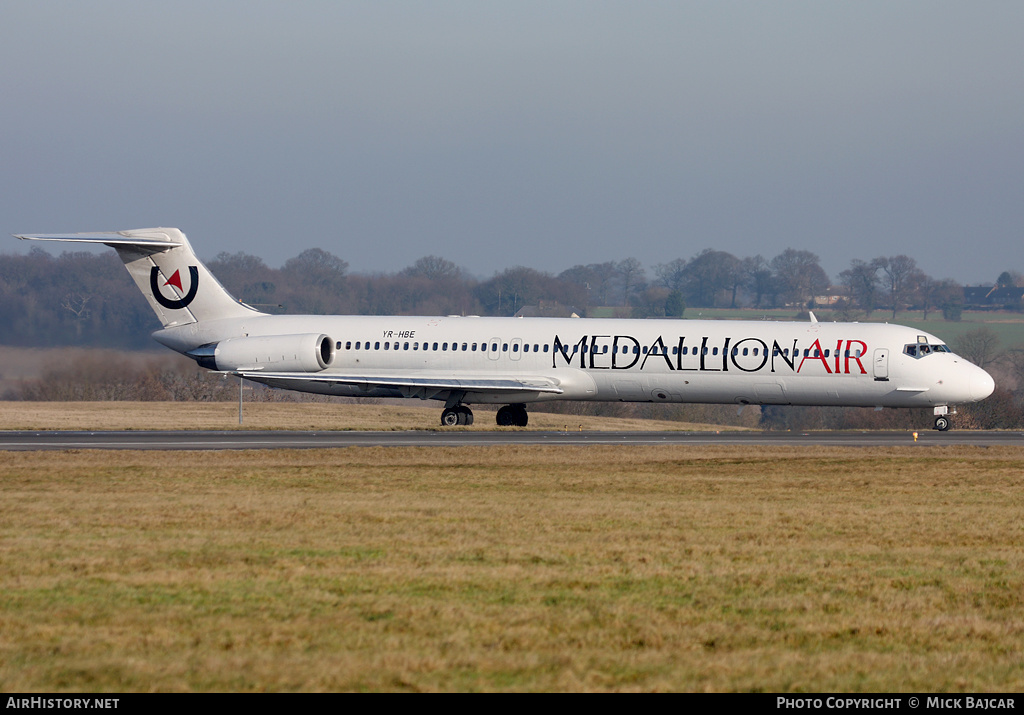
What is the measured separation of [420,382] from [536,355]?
4.10 meters

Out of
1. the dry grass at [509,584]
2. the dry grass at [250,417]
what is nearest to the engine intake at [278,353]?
the dry grass at [250,417]

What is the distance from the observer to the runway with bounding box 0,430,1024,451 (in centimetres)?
3297

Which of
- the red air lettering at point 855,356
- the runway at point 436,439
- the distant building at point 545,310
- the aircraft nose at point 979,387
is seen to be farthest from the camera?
the distant building at point 545,310

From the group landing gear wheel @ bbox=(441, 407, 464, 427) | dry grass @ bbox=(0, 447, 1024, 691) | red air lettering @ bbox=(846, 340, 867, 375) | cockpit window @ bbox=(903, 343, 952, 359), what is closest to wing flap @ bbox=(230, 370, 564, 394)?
landing gear wheel @ bbox=(441, 407, 464, 427)

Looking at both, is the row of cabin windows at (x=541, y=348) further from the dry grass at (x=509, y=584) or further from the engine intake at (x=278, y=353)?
the dry grass at (x=509, y=584)

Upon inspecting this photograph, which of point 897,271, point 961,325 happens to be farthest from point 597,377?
point 897,271

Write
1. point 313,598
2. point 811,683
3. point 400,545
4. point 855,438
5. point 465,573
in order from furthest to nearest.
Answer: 1. point 855,438
2. point 400,545
3. point 465,573
4. point 313,598
5. point 811,683

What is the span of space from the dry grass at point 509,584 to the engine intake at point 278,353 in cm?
2083

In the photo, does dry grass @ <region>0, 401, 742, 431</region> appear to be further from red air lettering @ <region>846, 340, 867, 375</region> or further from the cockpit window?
the cockpit window

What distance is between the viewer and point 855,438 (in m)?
37.4

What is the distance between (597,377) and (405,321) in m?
7.77

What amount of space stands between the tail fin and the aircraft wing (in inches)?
138

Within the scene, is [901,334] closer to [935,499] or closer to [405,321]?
[405,321]

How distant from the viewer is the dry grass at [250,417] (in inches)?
2040
